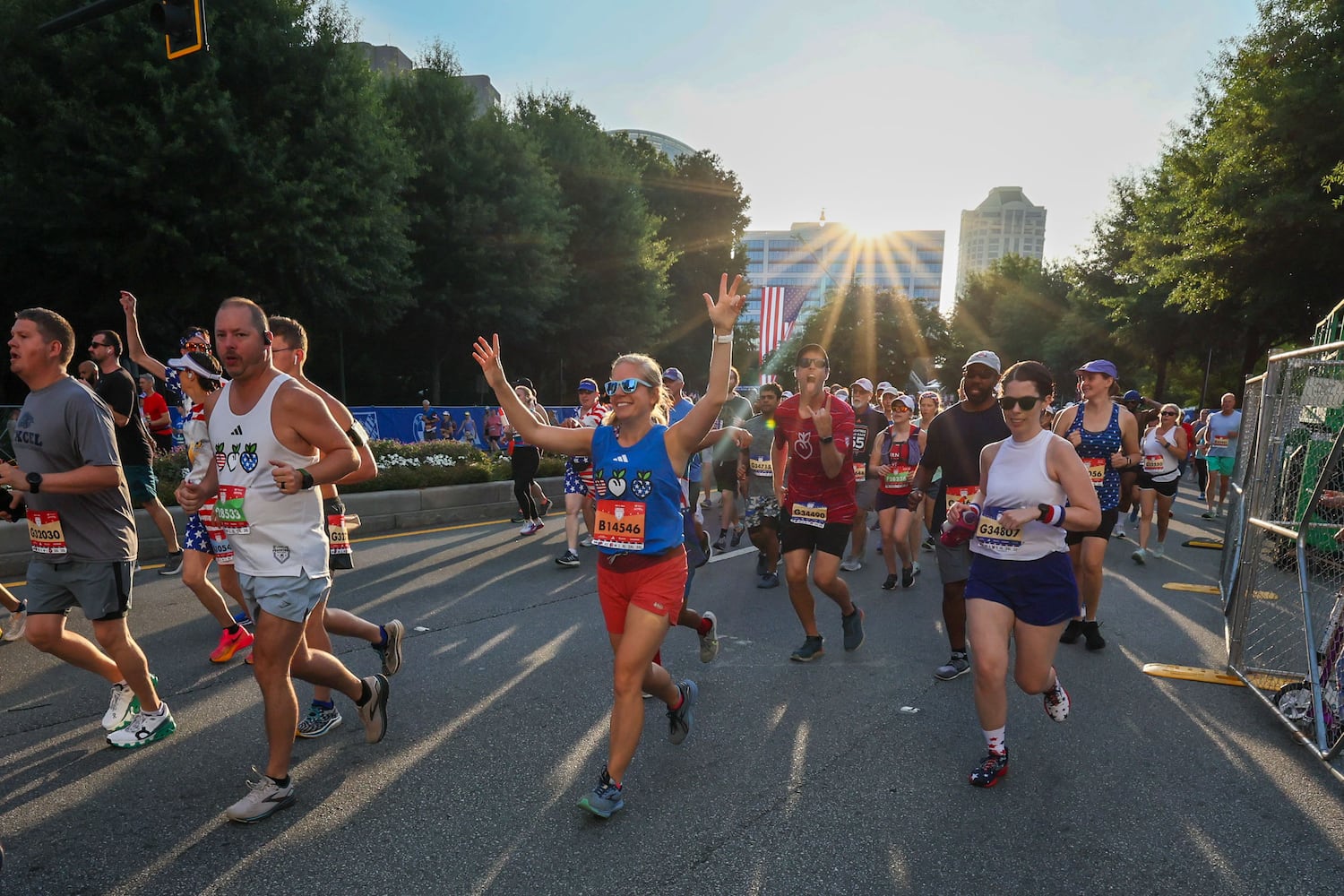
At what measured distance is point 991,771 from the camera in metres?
3.68

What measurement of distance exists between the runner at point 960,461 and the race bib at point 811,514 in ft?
1.93

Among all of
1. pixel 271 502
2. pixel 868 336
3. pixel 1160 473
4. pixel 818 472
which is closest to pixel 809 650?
pixel 818 472

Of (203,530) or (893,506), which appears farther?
(893,506)

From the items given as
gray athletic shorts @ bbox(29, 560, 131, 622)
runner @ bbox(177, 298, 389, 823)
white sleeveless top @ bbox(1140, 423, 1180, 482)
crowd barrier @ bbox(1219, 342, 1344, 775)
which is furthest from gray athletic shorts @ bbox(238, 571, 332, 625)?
white sleeveless top @ bbox(1140, 423, 1180, 482)

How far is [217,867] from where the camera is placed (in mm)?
2887

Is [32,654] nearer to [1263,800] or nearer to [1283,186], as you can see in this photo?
[1263,800]

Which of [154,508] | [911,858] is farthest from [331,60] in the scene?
[911,858]

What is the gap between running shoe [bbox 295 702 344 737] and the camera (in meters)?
4.04

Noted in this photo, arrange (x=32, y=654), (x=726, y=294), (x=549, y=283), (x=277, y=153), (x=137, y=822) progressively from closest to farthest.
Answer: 1. (x=137, y=822)
2. (x=726, y=294)
3. (x=32, y=654)
4. (x=277, y=153)
5. (x=549, y=283)

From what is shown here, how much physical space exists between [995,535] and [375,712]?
2.99 meters

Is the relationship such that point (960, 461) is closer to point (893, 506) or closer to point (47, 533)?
point (893, 506)

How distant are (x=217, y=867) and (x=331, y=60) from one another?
757 inches

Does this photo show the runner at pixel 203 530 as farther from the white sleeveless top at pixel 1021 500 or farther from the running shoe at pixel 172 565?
the white sleeveless top at pixel 1021 500

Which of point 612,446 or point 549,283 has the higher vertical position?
point 549,283
